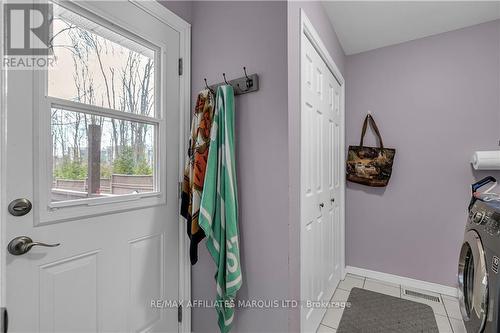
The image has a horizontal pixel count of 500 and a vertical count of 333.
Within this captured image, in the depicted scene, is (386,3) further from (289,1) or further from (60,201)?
(60,201)

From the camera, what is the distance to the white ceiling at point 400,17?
179cm

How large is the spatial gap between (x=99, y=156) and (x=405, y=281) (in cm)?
278

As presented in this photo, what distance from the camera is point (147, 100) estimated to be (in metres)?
1.33

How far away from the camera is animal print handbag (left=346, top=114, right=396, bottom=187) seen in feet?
7.58

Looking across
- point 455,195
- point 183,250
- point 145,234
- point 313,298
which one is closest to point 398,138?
point 455,195

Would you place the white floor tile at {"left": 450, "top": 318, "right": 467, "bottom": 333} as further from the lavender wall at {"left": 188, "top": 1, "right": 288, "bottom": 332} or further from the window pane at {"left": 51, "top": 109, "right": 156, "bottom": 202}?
the window pane at {"left": 51, "top": 109, "right": 156, "bottom": 202}

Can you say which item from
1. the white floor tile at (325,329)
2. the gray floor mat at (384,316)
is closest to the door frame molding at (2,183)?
the white floor tile at (325,329)

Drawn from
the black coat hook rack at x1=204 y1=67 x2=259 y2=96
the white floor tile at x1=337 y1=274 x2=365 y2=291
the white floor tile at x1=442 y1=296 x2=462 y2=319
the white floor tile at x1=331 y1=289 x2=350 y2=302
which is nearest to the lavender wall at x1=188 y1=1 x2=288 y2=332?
the black coat hook rack at x1=204 y1=67 x2=259 y2=96

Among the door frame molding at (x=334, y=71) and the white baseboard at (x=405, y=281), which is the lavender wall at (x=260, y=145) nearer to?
the door frame molding at (x=334, y=71)

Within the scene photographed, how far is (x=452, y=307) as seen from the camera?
194 centimetres

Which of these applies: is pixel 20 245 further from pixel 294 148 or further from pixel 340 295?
pixel 340 295

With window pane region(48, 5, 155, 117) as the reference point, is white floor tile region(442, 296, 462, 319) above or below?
below

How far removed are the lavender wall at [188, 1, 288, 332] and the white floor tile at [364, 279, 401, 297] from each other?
1.49m

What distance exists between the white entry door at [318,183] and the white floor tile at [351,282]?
0.07 m
